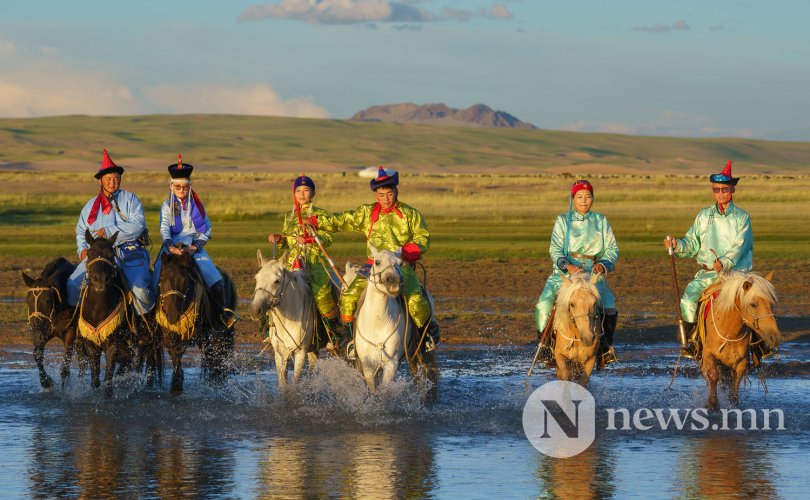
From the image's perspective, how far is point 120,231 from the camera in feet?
40.0

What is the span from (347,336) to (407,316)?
3.73 ft

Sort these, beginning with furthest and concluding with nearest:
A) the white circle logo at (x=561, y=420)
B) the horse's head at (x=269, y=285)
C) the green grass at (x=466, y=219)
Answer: the green grass at (x=466, y=219) < the horse's head at (x=269, y=285) < the white circle logo at (x=561, y=420)

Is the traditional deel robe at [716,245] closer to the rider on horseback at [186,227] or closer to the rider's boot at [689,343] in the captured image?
the rider's boot at [689,343]

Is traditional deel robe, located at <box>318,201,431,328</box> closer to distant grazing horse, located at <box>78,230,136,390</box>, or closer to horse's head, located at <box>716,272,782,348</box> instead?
distant grazing horse, located at <box>78,230,136,390</box>

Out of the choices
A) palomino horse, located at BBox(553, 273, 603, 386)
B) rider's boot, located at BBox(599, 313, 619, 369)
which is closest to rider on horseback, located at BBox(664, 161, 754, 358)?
rider's boot, located at BBox(599, 313, 619, 369)

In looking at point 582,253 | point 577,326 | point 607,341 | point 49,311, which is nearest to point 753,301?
point 607,341

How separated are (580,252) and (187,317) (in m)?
3.86

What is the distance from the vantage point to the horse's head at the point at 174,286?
458 inches

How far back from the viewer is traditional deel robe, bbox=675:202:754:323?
11.3 meters

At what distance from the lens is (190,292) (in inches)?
466

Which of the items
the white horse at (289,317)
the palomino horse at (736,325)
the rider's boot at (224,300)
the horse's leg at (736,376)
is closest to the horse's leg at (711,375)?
the palomino horse at (736,325)

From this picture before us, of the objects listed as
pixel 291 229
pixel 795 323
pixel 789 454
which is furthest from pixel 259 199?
pixel 789 454

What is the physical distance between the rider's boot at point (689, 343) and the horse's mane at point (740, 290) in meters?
0.56

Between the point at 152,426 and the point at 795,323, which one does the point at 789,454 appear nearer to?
the point at 152,426
